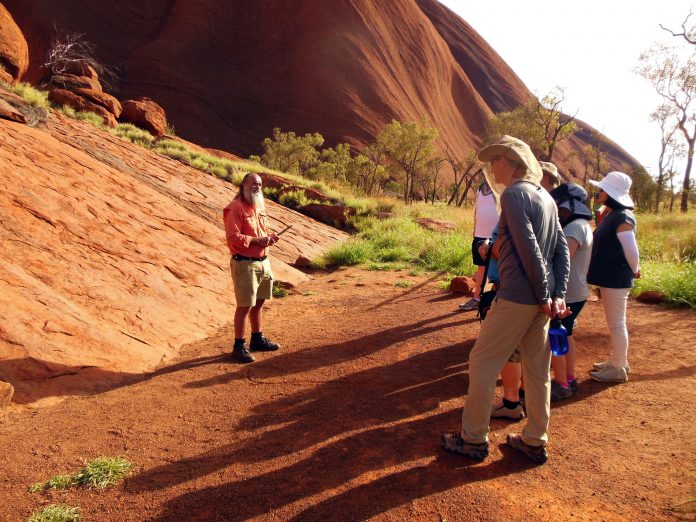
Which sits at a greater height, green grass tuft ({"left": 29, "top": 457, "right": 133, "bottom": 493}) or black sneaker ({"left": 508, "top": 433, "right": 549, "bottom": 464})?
black sneaker ({"left": 508, "top": 433, "right": 549, "bottom": 464})

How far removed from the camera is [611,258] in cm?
366

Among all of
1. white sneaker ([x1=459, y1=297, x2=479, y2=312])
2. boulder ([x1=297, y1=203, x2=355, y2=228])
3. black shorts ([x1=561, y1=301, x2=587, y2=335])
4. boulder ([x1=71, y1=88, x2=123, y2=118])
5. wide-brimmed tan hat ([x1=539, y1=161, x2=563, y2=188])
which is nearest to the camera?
black shorts ([x1=561, y1=301, x2=587, y2=335])

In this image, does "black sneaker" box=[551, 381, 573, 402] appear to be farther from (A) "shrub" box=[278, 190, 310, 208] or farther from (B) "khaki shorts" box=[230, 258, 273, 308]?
(A) "shrub" box=[278, 190, 310, 208]

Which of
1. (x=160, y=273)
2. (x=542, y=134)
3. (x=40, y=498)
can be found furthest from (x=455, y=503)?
(x=542, y=134)

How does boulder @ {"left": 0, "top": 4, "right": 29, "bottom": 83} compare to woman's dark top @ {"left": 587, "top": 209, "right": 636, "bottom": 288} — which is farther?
boulder @ {"left": 0, "top": 4, "right": 29, "bottom": 83}

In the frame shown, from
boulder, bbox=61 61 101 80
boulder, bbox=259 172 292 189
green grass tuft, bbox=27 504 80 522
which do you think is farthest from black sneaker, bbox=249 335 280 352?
boulder, bbox=61 61 101 80

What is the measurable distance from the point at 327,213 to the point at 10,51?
36.2 feet

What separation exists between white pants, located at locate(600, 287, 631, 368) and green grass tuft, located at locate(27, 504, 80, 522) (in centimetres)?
365

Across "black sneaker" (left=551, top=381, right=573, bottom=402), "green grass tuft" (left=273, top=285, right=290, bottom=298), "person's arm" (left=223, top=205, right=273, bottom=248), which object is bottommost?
"green grass tuft" (left=273, top=285, right=290, bottom=298)

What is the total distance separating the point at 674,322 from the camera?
17.2ft

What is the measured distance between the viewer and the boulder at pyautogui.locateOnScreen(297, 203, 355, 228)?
12766 mm

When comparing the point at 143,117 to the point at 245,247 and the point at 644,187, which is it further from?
the point at 644,187

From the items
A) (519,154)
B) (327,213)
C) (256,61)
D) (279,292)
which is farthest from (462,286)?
(256,61)

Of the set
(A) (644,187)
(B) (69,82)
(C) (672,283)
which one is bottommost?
(C) (672,283)
